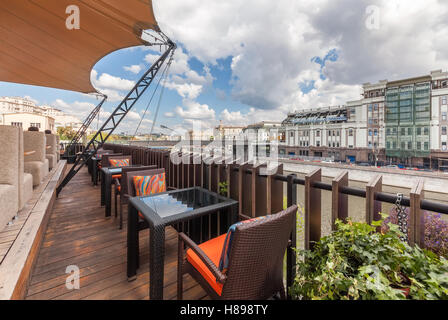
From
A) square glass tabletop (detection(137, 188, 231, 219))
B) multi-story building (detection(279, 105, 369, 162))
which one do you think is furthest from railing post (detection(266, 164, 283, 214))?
multi-story building (detection(279, 105, 369, 162))

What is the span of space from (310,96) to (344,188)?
55728 millimetres

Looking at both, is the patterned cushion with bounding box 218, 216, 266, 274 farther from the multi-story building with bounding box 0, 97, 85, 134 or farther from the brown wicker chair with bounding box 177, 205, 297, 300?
the multi-story building with bounding box 0, 97, 85, 134

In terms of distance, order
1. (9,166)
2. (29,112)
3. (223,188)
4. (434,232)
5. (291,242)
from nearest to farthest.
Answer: (434,232), (291,242), (9,166), (223,188), (29,112)

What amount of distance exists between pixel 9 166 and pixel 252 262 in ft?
8.73

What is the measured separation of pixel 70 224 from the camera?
2.86 m

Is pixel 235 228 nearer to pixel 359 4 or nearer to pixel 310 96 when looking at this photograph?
pixel 359 4

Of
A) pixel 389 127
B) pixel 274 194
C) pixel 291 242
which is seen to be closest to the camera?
pixel 291 242

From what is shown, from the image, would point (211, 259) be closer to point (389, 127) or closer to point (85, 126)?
point (85, 126)

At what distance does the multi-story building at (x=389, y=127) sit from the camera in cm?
3036

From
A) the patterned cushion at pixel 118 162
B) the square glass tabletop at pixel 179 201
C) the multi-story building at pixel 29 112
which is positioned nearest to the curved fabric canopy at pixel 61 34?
the patterned cushion at pixel 118 162

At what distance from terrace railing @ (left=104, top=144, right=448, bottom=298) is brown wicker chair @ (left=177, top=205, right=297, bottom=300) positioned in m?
0.21

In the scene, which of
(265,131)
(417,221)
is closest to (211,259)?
(417,221)

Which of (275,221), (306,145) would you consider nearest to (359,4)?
(275,221)

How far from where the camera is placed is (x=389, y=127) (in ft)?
113
